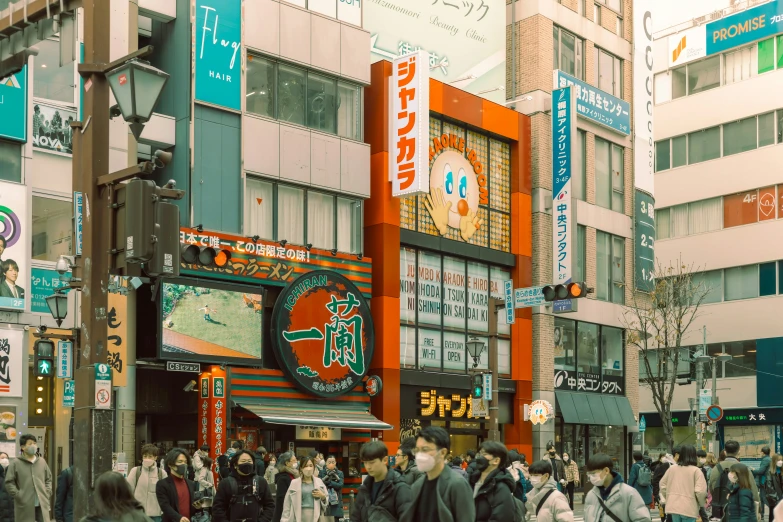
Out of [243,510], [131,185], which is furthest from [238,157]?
[131,185]

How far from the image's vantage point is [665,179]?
5809cm

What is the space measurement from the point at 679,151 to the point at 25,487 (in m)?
46.1

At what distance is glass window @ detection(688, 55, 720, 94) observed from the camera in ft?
186

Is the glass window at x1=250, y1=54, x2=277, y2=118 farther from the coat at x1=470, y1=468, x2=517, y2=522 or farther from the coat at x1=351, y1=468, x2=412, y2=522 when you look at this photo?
the coat at x1=470, y1=468, x2=517, y2=522

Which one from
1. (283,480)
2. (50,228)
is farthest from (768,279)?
(283,480)

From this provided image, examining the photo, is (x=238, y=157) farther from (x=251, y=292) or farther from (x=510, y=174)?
(x=510, y=174)

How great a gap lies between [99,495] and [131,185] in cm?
365

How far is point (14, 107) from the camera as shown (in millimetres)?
26703

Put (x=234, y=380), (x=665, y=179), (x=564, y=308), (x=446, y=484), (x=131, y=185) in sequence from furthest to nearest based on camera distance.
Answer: (x=665, y=179) < (x=564, y=308) < (x=234, y=380) < (x=131, y=185) < (x=446, y=484)

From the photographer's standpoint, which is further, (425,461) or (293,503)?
(293,503)

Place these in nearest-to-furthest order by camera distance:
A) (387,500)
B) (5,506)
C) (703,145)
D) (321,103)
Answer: (387,500), (5,506), (321,103), (703,145)

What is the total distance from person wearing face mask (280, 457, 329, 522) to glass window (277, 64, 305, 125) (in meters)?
18.4

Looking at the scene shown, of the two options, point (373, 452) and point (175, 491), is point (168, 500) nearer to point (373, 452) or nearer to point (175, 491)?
point (175, 491)

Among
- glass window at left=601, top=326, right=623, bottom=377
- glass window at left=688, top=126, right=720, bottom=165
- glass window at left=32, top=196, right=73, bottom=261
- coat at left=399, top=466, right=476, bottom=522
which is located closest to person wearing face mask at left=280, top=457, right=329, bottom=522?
coat at left=399, top=466, right=476, bottom=522
